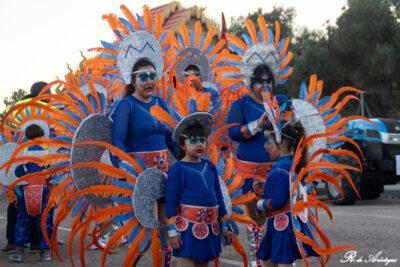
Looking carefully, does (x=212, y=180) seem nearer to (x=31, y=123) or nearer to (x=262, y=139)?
(x=262, y=139)

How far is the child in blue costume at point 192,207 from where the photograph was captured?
190 inches

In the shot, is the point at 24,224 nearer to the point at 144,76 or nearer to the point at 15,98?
the point at 144,76

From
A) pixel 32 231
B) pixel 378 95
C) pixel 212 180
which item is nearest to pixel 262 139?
pixel 212 180

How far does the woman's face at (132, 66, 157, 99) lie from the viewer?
5.76 m

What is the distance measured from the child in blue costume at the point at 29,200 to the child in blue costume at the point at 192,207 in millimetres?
3648

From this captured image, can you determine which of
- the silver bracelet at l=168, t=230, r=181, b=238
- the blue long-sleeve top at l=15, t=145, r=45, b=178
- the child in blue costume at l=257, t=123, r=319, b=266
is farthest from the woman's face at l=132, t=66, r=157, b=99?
the blue long-sleeve top at l=15, t=145, r=45, b=178

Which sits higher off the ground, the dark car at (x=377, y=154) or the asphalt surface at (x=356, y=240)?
the dark car at (x=377, y=154)

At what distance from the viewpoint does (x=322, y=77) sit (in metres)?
37.9

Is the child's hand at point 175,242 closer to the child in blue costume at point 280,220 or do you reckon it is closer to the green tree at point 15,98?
the child in blue costume at point 280,220

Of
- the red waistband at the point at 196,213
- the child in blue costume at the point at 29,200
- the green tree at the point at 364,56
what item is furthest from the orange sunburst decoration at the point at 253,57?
the green tree at the point at 364,56

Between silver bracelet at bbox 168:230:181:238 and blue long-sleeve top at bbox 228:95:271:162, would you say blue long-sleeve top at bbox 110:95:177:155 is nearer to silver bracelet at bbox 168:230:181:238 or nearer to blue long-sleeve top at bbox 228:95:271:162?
blue long-sleeve top at bbox 228:95:271:162

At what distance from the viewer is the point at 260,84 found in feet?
21.1

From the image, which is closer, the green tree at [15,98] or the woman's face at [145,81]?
the woman's face at [145,81]

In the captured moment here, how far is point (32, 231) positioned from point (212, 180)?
4.40m
